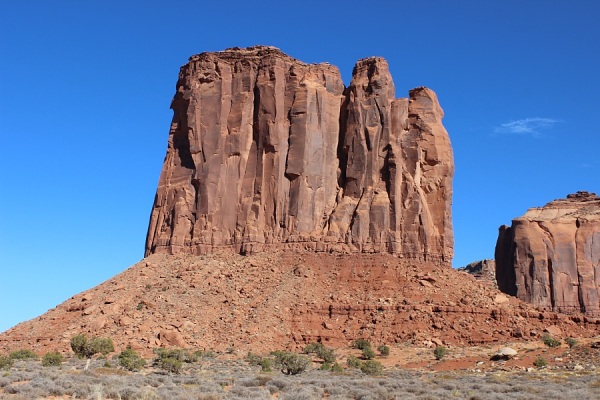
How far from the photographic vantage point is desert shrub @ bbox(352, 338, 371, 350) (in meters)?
49.4

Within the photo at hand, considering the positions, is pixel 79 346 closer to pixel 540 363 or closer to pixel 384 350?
pixel 384 350

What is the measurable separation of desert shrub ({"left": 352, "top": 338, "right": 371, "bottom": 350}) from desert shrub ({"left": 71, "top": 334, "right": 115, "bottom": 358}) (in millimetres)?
15621

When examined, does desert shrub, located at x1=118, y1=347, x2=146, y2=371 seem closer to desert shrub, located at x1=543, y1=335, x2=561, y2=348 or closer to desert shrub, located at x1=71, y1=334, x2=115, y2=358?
desert shrub, located at x1=71, y1=334, x2=115, y2=358

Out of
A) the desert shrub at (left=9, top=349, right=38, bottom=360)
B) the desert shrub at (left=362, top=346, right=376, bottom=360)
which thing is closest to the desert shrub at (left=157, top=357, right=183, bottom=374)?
the desert shrub at (left=9, top=349, right=38, bottom=360)

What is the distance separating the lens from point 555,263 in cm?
8988

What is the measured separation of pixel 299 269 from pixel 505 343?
1580 cm

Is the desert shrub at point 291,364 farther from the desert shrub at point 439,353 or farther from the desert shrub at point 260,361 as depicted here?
the desert shrub at point 439,353

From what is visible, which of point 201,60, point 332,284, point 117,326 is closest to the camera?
point 117,326

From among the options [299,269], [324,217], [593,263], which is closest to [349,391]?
[299,269]

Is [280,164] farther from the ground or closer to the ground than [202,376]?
farther from the ground

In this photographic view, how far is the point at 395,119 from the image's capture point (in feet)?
214

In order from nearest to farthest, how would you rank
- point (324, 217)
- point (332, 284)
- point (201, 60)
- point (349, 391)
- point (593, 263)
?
point (349, 391) → point (332, 284) → point (324, 217) → point (201, 60) → point (593, 263)

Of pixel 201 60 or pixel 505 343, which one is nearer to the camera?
pixel 505 343

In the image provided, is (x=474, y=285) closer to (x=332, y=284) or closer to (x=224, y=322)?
(x=332, y=284)
